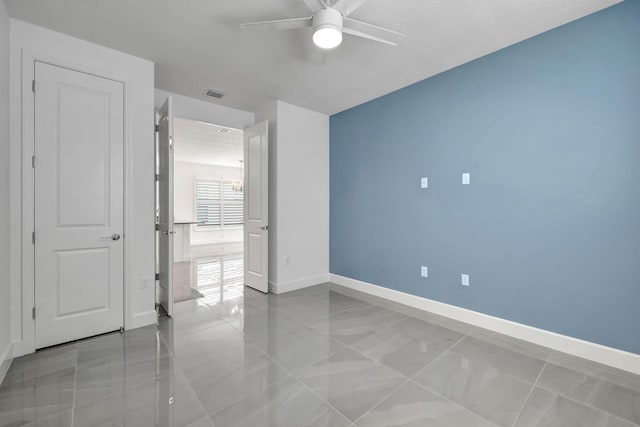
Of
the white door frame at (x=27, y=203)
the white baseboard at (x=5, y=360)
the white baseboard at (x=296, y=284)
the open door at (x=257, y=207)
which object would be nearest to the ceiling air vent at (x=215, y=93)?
the open door at (x=257, y=207)

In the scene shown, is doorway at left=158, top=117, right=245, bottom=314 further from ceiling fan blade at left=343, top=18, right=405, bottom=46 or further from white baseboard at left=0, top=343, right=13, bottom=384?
ceiling fan blade at left=343, top=18, right=405, bottom=46

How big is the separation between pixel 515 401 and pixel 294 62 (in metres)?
3.45

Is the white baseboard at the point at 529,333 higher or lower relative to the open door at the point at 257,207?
lower

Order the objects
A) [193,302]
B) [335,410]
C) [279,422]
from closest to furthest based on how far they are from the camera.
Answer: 1. [279,422]
2. [335,410]
3. [193,302]

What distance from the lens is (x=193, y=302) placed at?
3.73 meters

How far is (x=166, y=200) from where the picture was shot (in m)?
3.24

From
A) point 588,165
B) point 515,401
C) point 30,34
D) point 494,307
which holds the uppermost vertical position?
point 30,34

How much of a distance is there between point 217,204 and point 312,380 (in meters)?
8.67

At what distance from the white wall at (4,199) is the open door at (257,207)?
8.17 feet

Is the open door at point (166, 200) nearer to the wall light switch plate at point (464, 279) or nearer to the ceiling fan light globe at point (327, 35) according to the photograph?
the ceiling fan light globe at point (327, 35)

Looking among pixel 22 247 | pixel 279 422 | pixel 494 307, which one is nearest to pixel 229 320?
pixel 279 422

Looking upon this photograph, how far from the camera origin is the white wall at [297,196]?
416 cm

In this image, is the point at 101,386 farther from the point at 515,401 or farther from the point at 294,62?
the point at 294,62

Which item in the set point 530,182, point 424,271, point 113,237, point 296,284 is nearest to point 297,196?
point 296,284
